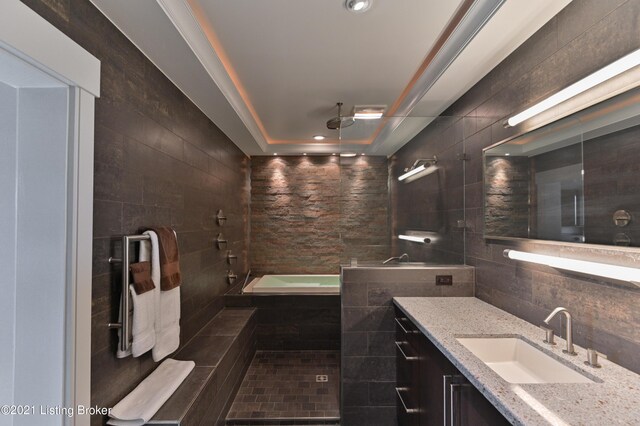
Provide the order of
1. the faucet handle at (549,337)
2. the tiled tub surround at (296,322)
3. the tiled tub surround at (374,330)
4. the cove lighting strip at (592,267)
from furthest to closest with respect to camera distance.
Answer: the tiled tub surround at (296,322)
the tiled tub surround at (374,330)
the faucet handle at (549,337)
the cove lighting strip at (592,267)

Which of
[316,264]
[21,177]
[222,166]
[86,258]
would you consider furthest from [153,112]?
[316,264]

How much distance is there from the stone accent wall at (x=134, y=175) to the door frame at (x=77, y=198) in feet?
0.29

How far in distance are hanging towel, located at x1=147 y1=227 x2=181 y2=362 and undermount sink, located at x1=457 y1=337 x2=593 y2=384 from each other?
1781 millimetres

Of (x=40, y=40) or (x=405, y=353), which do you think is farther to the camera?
(x=405, y=353)

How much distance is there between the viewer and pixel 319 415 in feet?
7.87

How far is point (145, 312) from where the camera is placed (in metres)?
1.66

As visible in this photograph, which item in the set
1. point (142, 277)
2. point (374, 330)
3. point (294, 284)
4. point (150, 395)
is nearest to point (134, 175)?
point (142, 277)

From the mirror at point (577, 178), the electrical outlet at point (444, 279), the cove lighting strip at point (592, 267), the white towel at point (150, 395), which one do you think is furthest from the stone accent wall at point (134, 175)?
the mirror at point (577, 178)

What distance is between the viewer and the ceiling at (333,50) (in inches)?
63.1

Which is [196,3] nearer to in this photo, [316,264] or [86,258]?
[86,258]

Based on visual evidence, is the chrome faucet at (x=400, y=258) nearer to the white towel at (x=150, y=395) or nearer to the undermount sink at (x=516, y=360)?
the undermount sink at (x=516, y=360)

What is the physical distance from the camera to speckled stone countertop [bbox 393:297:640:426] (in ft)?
2.84

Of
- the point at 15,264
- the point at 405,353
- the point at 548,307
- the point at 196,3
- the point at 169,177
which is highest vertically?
the point at 196,3

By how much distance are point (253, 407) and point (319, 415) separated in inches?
22.9
